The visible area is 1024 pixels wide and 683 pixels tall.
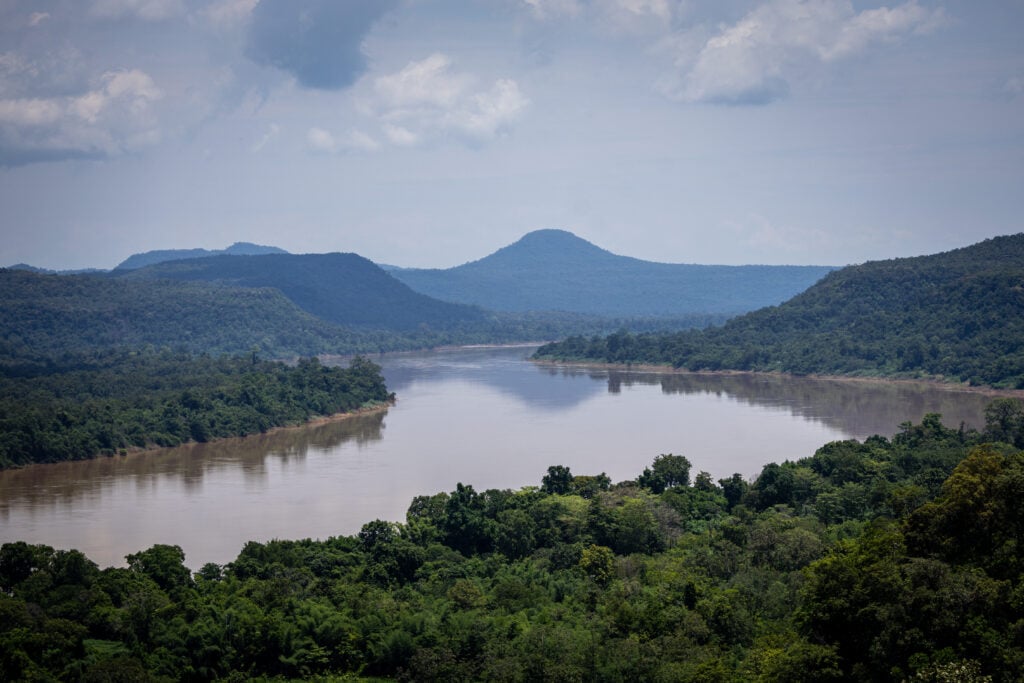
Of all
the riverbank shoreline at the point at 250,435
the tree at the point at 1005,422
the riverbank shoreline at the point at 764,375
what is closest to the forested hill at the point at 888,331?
the riverbank shoreline at the point at 764,375

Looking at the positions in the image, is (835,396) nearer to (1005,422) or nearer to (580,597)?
(1005,422)

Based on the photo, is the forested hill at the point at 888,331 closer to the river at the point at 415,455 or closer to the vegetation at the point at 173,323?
the river at the point at 415,455

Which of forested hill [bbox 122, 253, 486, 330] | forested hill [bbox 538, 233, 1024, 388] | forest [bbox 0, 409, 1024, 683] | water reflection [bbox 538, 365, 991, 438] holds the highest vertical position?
forested hill [bbox 122, 253, 486, 330]

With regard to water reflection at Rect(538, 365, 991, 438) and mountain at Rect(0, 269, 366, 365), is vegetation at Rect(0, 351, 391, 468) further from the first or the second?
mountain at Rect(0, 269, 366, 365)

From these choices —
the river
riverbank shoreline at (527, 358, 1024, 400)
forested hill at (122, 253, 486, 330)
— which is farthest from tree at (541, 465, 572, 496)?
forested hill at (122, 253, 486, 330)

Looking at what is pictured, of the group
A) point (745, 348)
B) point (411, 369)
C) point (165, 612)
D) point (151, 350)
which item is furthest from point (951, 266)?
point (165, 612)

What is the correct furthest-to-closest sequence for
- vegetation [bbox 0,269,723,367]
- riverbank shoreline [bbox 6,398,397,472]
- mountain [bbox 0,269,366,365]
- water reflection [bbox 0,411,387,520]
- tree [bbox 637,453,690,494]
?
vegetation [bbox 0,269,723,367] < mountain [bbox 0,269,366,365] < riverbank shoreline [bbox 6,398,397,472] < water reflection [bbox 0,411,387,520] < tree [bbox 637,453,690,494]
